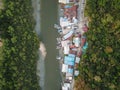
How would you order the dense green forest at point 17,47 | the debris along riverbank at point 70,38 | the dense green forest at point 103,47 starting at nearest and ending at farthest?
the dense green forest at point 103,47
the dense green forest at point 17,47
the debris along riverbank at point 70,38

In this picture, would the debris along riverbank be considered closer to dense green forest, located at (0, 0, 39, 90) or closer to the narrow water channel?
the narrow water channel

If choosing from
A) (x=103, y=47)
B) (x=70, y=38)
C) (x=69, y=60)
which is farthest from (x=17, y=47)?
(x=103, y=47)

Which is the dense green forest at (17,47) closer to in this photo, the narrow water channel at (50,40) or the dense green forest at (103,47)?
the narrow water channel at (50,40)

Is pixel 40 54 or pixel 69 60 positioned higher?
pixel 40 54

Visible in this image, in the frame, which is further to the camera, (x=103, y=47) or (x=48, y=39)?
(x=48, y=39)

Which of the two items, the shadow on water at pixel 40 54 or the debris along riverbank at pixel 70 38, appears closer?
the debris along riverbank at pixel 70 38

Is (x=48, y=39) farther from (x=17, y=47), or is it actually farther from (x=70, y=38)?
(x=17, y=47)

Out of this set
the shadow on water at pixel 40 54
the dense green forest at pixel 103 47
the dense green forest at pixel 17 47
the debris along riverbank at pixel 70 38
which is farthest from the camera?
the shadow on water at pixel 40 54

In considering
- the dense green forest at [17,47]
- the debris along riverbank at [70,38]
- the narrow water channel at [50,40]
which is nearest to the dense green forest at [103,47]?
the debris along riverbank at [70,38]
